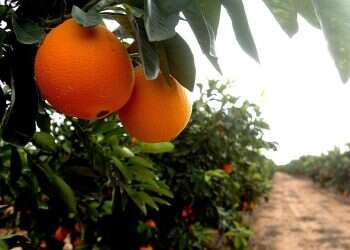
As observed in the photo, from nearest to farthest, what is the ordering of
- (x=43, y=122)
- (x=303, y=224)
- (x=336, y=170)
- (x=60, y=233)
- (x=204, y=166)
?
(x=43, y=122)
(x=60, y=233)
(x=204, y=166)
(x=303, y=224)
(x=336, y=170)

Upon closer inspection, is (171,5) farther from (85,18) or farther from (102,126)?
(102,126)

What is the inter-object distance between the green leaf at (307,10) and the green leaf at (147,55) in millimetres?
175

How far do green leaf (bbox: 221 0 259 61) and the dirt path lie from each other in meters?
5.33

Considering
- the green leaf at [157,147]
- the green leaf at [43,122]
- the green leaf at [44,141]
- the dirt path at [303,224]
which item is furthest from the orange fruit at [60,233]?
the dirt path at [303,224]

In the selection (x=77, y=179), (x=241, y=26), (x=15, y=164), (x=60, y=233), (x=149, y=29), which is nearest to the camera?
(x=149, y=29)

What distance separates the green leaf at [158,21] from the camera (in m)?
0.44

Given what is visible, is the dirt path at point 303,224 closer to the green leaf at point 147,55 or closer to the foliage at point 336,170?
the foliage at point 336,170

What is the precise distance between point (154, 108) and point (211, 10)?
141 millimetres

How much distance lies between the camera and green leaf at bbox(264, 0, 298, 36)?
1.66ft

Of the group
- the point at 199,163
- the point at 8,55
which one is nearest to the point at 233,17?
the point at 8,55

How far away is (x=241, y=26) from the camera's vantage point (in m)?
0.54

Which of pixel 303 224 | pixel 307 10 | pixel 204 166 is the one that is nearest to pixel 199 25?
pixel 307 10

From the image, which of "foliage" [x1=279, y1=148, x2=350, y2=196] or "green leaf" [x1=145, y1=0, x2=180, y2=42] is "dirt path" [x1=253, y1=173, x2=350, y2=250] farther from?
"green leaf" [x1=145, y1=0, x2=180, y2=42]

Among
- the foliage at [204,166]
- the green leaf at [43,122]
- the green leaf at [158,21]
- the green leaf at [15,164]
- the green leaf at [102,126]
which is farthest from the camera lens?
the foliage at [204,166]
